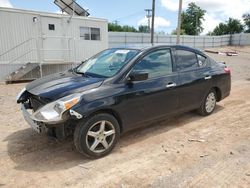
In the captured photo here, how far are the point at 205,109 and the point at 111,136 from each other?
8.65ft

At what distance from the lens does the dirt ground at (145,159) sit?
2.98 meters

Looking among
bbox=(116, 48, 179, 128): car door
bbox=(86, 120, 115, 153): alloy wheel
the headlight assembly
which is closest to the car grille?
the headlight assembly

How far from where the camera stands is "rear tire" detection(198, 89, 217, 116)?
17.3 ft

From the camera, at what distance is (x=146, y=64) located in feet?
13.5

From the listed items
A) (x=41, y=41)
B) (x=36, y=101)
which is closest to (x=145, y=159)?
(x=36, y=101)

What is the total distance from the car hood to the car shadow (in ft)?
3.00

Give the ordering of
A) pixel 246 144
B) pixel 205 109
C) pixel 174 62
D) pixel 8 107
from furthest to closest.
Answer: pixel 8 107 < pixel 205 109 < pixel 174 62 < pixel 246 144

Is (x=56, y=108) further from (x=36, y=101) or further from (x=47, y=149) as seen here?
(x=47, y=149)

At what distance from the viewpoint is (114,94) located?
3576 mm

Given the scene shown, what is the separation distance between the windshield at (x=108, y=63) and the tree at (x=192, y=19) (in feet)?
193

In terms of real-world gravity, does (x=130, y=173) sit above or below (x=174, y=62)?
below

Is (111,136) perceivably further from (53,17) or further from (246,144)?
(53,17)

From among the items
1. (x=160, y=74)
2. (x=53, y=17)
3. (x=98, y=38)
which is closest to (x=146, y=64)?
(x=160, y=74)

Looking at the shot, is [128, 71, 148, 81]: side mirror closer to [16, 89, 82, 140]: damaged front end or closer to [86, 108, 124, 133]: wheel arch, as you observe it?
[86, 108, 124, 133]: wheel arch
